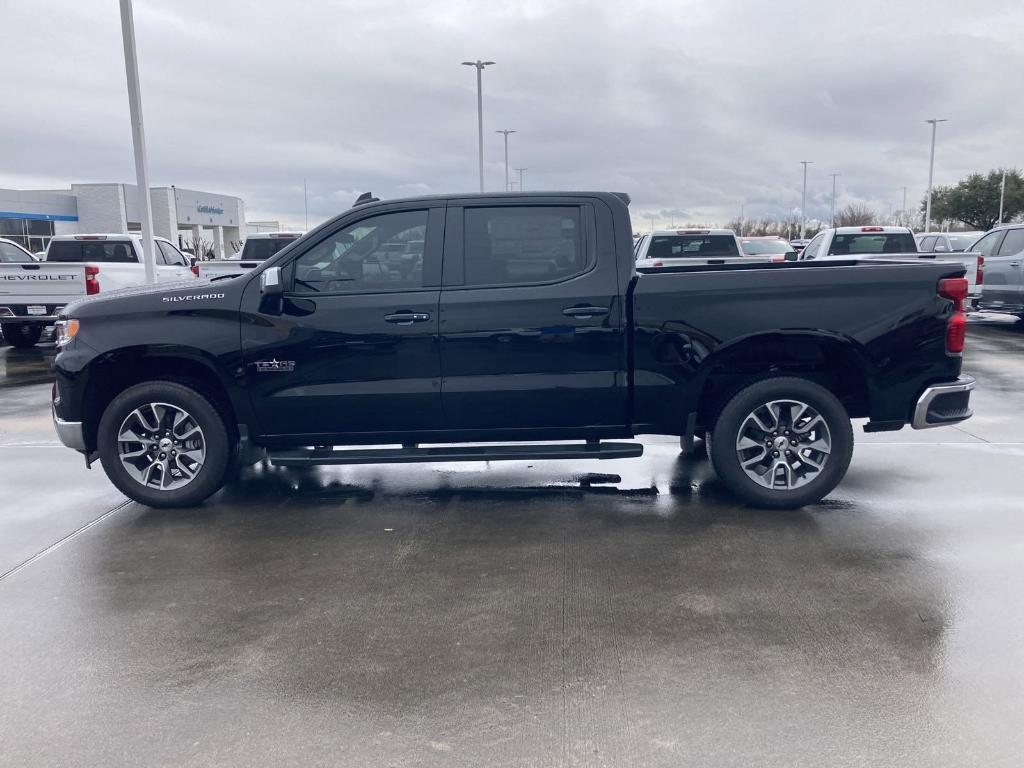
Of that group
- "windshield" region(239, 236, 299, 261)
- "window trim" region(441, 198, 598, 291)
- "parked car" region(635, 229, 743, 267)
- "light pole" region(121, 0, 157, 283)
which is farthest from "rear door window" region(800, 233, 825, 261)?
"window trim" region(441, 198, 598, 291)

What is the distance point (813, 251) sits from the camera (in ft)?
64.1

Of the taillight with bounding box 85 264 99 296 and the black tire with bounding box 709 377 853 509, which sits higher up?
the taillight with bounding box 85 264 99 296

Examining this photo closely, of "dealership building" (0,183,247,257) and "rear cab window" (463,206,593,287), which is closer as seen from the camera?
"rear cab window" (463,206,593,287)

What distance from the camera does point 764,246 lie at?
28328mm

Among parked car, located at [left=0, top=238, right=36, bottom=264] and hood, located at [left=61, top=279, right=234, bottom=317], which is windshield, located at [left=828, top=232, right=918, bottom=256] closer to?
hood, located at [left=61, top=279, right=234, bottom=317]

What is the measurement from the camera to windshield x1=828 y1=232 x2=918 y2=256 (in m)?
17.5

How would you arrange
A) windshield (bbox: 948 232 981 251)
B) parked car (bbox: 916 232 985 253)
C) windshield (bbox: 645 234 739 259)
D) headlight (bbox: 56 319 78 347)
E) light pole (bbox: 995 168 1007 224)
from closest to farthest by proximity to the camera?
headlight (bbox: 56 319 78 347), windshield (bbox: 645 234 739 259), parked car (bbox: 916 232 985 253), windshield (bbox: 948 232 981 251), light pole (bbox: 995 168 1007 224)

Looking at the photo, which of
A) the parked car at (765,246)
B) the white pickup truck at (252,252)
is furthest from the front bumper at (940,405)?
the parked car at (765,246)

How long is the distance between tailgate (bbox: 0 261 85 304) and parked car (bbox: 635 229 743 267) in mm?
9723

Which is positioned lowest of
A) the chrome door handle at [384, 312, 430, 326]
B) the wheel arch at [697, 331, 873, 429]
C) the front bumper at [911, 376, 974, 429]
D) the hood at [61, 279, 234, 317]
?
the front bumper at [911, 376, 974, 429]

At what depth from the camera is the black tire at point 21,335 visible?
16.9 meters

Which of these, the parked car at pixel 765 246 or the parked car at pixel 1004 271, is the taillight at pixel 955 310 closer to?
the parked car at pixel 1004 271

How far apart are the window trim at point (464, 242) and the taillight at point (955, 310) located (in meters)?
2.20

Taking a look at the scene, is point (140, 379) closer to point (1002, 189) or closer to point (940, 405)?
point (940, 405)
